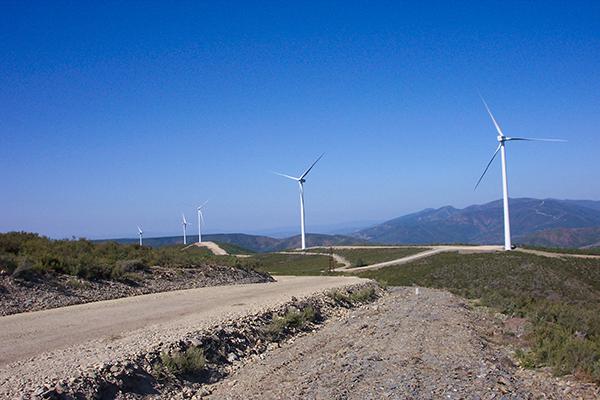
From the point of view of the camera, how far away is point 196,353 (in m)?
13.4

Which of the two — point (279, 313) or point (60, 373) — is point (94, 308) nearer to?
point (279, 313)

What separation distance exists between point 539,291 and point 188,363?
1327 inches

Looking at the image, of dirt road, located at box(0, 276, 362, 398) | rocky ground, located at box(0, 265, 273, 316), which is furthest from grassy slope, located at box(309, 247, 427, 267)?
dirt road, located at box(0, 276, 362, 398)

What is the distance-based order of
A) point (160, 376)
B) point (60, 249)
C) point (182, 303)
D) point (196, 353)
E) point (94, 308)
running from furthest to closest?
1. point (60, 249)
2. point (182, 303)
3. point (94, 308)
4. point (196, 353)
5. point (160, 376)

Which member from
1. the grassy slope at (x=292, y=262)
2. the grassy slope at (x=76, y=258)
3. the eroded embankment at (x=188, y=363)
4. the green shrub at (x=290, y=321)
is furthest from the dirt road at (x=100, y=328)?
the grassy slope at (x=292, y=262)

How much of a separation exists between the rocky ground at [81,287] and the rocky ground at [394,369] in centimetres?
927

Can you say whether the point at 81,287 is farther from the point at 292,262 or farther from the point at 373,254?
the point at 373,254

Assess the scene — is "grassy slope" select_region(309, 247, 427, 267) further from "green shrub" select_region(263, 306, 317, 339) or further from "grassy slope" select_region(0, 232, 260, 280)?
"green shrub" select_region(263, 306, 317, 339)

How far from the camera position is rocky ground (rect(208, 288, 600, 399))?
12492 mm

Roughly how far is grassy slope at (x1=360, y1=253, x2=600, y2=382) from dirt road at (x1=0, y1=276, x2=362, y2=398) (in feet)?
32.3

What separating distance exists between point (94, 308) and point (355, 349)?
379 inches

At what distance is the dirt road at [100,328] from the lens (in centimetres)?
1181

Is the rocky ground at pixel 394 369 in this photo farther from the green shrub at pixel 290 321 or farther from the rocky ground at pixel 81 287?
the rocky ground at pixel 81 287

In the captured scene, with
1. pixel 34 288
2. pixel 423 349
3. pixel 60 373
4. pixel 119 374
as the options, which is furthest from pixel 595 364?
pixel 34 288
